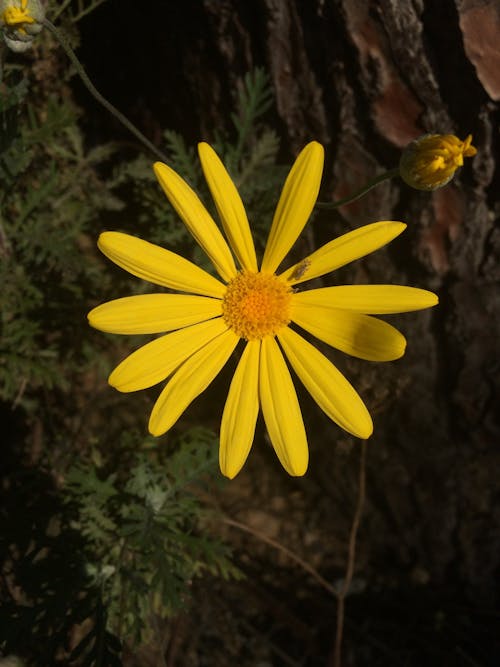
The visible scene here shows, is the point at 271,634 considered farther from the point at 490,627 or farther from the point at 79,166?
Result: the point at 79,166

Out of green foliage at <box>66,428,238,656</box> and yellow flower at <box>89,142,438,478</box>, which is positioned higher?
yellow flower at <box>89,142,438,478</box>

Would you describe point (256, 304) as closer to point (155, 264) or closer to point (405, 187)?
point (155, 264)

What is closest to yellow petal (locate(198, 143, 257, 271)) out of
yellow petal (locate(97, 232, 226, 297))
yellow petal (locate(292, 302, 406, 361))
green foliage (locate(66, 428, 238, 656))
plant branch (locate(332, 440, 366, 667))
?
yellow petal (locate(97, 232, 226, 297))

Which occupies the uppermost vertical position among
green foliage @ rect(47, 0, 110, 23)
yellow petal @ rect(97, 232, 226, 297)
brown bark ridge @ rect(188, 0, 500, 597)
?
green foliage @ rect(47, 0, 110, 23)

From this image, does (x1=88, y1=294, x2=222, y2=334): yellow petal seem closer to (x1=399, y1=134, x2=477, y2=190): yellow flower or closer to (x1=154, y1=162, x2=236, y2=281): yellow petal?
(x1=154, y1=162, x2=236, y2=281): yellow petal

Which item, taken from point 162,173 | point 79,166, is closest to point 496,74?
point 162,173

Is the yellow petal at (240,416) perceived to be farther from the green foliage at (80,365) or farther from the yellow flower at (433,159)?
the yellow flower at (433,159)
